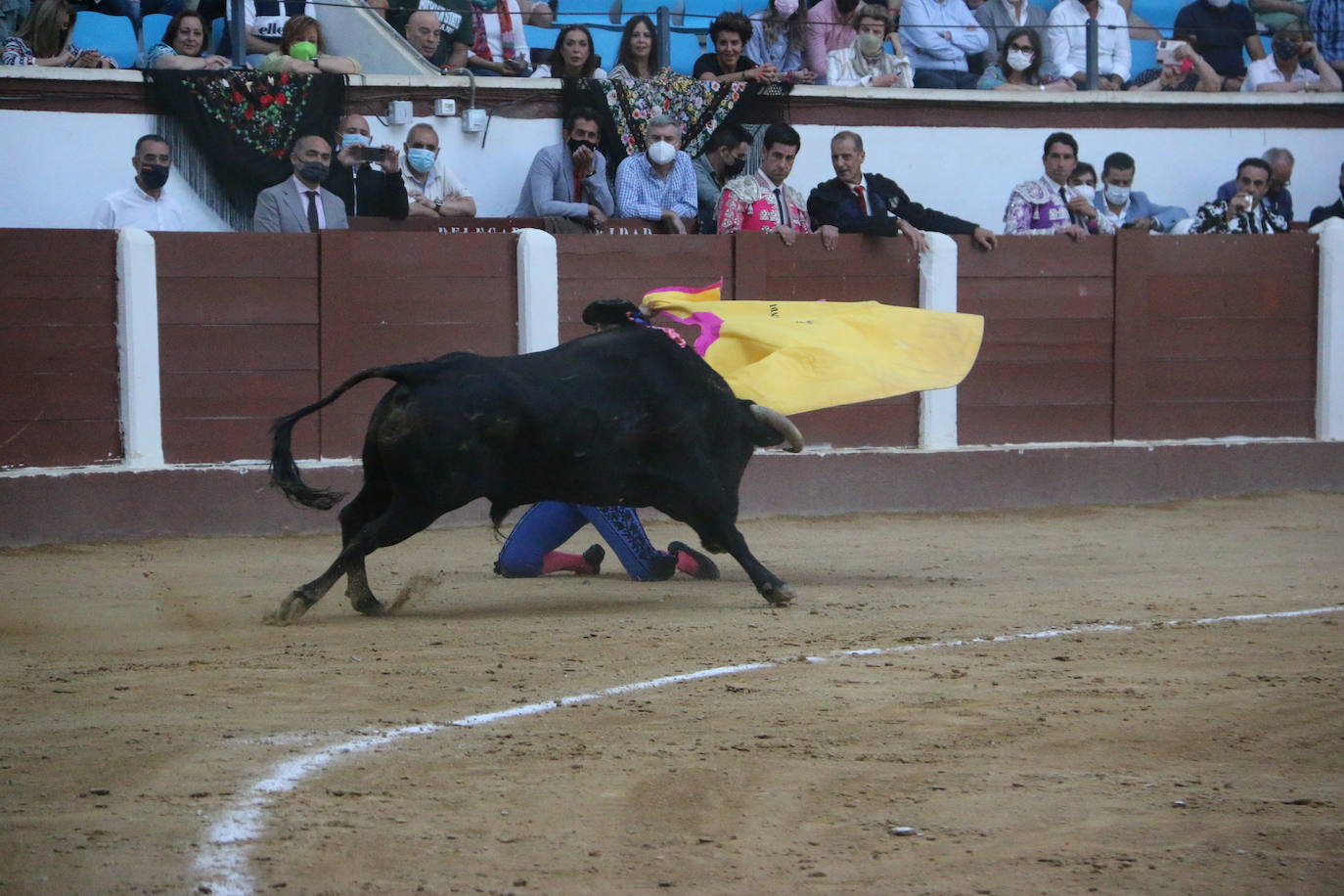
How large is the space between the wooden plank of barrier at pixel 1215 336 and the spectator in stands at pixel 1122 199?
1.70ft

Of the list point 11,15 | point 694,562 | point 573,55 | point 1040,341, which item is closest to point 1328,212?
point 1040,341

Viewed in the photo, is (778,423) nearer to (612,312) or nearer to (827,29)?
(612,312)

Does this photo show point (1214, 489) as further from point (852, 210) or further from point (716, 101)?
point (716, 101)

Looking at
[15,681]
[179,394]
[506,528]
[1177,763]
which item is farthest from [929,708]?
[179,394]

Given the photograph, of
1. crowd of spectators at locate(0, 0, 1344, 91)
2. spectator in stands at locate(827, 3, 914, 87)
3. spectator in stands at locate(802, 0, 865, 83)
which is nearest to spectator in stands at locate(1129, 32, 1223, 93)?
crowd of spectators at locate(0, 0, 1344, 91)

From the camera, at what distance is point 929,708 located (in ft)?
12.5

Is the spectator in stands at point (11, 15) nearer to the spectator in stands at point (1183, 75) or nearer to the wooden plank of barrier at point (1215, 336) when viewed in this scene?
the wooden plank of barrier at point (1215, 336)

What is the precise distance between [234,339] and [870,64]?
14.9 feet

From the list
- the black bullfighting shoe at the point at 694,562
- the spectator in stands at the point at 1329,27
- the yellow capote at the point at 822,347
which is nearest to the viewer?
the yellow capote at the point at 822,347

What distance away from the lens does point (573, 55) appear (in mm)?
9406

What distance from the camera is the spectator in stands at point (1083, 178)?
9914mm

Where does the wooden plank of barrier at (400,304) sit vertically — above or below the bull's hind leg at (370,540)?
above

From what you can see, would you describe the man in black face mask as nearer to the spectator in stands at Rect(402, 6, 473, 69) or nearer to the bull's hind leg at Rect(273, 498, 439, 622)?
the spectator in stands at Rect(402, 6, 473, 69)

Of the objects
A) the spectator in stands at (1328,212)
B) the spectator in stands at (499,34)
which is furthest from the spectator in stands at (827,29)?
the spectator in stands at (1328,212)
